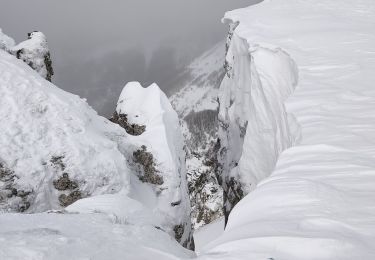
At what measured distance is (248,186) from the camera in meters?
18.0

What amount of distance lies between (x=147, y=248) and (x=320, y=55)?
1083cm

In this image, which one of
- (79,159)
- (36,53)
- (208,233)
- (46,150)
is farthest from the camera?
(208,233)

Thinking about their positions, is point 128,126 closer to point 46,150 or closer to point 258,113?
point 46,150

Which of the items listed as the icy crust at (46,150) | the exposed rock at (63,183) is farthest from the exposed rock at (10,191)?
the exposed rock at (63,183)

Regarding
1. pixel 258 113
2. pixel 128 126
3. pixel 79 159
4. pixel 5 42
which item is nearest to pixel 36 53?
pixel 5 42

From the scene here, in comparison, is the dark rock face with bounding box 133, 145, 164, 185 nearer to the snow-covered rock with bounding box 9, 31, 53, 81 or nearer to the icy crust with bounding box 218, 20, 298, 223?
the icy crust with bounding box 218, 20, 298, 223

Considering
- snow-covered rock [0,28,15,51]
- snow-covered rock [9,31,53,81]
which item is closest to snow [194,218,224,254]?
snow-covered rock [9,31,53,81]

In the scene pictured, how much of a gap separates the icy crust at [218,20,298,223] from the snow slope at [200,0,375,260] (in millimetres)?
940

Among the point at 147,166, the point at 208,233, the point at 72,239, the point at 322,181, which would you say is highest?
the point at 322,181

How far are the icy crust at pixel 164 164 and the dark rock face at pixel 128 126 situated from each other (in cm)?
18

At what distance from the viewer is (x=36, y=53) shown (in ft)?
69.5

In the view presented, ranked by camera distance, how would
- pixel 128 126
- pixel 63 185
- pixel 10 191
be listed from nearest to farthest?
pixel 10 191 < pixel 63 185 < pixel 128 126

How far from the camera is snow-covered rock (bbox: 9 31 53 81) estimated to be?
68.1ft

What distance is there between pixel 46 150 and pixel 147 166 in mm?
5165
